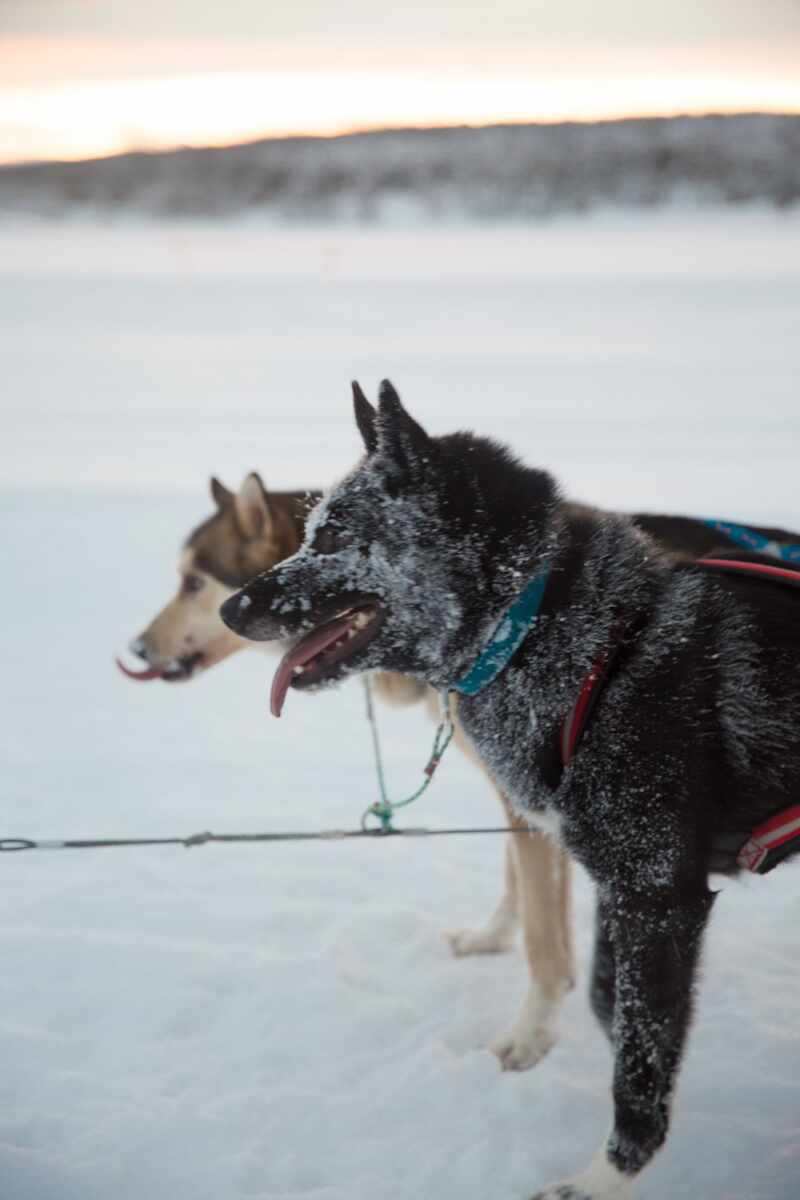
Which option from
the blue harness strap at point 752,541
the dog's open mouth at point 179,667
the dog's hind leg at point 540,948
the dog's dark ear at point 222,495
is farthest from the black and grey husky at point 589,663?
the dog's open mouth at point 179,667

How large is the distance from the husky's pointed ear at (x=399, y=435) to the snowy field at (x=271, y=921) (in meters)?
1.49

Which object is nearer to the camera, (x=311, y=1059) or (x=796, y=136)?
(x=311, y=1059)

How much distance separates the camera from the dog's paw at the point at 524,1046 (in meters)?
2.74

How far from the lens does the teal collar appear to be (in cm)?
208

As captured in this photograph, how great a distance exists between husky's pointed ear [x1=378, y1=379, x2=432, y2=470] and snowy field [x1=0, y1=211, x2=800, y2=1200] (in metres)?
1.49

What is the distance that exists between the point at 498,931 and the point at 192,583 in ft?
4.59

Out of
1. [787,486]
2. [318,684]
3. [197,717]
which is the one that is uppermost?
[318,684]

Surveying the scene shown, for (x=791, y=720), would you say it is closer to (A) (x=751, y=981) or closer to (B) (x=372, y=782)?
(A) (x=751, y=981)

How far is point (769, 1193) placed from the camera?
229cm

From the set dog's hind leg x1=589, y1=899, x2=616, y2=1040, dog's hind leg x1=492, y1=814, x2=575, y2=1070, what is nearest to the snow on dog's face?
dog's hind leg x1=589, y1=899, x2=616, y2=1040

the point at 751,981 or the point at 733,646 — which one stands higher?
the point at 733,646

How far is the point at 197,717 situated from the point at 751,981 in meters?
2.83

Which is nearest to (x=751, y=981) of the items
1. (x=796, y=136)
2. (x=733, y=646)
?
(x=733, y=646)

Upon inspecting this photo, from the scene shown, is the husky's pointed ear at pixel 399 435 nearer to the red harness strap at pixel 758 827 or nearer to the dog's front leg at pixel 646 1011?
the red harness strap at pixel 758 827
